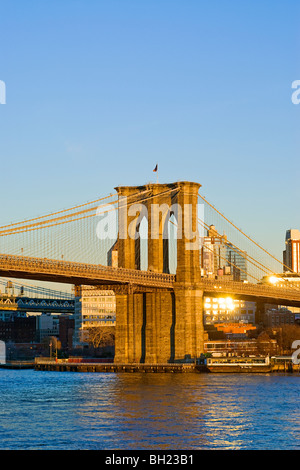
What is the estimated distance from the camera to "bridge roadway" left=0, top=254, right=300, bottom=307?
68375 mm

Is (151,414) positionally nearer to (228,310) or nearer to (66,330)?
(66,330)

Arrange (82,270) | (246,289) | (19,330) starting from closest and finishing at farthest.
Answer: (82,270) → (246,289) → (19,330)

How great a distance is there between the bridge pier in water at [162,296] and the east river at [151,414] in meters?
14.8

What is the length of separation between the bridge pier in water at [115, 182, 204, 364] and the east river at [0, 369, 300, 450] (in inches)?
582

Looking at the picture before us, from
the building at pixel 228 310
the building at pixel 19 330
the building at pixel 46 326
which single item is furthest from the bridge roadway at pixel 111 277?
the building at pixel 19 330

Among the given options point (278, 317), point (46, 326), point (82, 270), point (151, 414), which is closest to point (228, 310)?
point (278, 317)

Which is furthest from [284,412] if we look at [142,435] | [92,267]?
[92,267]

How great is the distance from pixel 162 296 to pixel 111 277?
10580 millimetres

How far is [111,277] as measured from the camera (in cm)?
7756

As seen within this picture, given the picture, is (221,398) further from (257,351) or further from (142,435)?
(257,351)

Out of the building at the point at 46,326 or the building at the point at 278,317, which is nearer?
the building at the point at 278,317

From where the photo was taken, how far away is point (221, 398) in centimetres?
5406

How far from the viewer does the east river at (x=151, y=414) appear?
37031 millimetres

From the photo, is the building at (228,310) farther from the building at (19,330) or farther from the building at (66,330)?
the building at (19,330)
